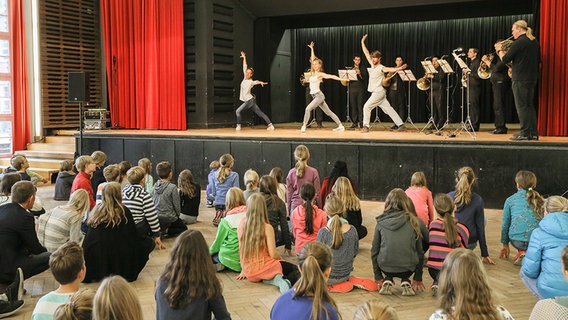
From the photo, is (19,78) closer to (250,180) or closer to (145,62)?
(145,62)

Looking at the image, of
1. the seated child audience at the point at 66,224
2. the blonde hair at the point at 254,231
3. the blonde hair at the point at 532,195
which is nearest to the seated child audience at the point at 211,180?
the seated child audience at the point at 66,224

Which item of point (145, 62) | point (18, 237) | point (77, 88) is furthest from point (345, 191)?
point (145, 62)

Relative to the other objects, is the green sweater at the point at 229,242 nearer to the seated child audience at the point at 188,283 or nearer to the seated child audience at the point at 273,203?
the seated child audience at the point at 273,203

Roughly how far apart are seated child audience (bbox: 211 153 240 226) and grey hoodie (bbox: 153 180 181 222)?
910 millimetres

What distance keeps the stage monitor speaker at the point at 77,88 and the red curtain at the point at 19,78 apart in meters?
1.65

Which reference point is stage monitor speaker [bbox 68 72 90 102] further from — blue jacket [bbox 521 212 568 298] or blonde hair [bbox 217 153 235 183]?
blue jacket [bbox 521 212 568 298]

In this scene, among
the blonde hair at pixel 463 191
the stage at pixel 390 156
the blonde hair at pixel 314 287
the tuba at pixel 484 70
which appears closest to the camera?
the blonde hair at pixel 314 287

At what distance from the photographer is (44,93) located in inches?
531

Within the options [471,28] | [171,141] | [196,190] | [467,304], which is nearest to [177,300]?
[467,304]

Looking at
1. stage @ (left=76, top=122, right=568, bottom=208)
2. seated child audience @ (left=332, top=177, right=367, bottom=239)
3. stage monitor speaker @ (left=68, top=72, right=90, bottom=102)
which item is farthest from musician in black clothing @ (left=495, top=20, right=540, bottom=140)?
stage monitor speaker @ (left=68, top=72, right=90, bottom=102)

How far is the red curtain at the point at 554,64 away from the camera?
9.74 m

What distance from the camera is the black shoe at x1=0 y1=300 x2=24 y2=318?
15.3 ft

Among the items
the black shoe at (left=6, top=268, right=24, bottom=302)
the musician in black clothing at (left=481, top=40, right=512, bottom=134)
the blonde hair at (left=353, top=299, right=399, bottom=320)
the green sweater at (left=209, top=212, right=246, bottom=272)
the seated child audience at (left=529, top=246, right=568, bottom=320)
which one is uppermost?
the musician in black clothing at (left=481, top=40, right=512, bottom=134)

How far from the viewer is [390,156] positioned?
9.47 meters
